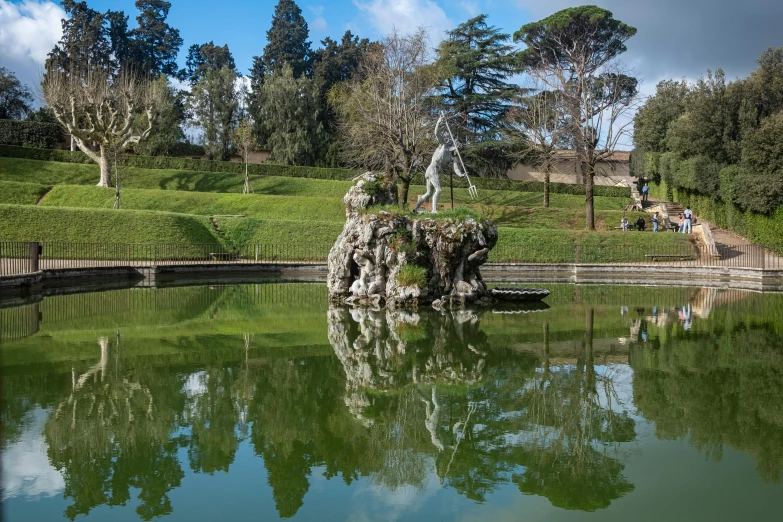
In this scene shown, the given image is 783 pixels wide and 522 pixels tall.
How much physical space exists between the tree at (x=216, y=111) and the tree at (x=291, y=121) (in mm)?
3730

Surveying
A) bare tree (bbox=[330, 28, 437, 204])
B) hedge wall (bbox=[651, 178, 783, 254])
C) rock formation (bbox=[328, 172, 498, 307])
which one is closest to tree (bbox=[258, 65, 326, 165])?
bare tree (bbox=[330, 28, 437, 204])

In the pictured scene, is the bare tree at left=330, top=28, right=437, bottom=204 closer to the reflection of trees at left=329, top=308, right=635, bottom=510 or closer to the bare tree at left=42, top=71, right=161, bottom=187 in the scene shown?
the bare tree at left=42, top=71, right=161, bottom=187

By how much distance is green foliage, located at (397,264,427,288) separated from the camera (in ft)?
60.1

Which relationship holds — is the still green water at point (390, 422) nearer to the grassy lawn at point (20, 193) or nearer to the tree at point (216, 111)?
the grassy lawn at point (20, 193)

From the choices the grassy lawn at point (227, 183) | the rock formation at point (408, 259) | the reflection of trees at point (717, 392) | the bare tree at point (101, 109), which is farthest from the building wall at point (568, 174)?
the reflection of trees at point (717, 392)

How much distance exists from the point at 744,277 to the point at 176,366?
23998 millimetres

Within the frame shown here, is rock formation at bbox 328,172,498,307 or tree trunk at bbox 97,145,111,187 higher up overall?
tree trunk at bbox 97,145,111,187

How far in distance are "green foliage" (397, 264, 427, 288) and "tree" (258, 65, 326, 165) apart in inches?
1401

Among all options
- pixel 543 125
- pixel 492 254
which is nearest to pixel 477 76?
pixel 543 125

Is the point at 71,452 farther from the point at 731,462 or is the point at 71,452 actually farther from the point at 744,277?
the point at 744,277

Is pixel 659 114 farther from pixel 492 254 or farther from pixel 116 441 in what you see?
pixel 116 441

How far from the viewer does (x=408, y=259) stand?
60.5 ft

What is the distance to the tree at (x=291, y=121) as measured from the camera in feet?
170

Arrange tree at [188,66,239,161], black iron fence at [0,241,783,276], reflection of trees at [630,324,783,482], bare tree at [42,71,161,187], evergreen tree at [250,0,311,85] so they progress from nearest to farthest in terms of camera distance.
A: reflection of trees at [630,324,783,482]
black iron fence at [0,241,783,276]
bare tree at [42,71,161,187]
tree at [188,66,239,161]
evergreen tree at [250,0,311,85]
